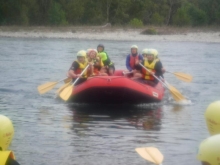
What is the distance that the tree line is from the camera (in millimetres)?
52250

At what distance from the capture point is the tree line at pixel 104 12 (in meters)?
52.2

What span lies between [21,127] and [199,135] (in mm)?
2751

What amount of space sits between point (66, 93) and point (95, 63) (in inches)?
59.0

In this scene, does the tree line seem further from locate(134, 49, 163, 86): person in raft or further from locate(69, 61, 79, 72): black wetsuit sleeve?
locate(69, 61, 79, 72): black wetsuit sleeve

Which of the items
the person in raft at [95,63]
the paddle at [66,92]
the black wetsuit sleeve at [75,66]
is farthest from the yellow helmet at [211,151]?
the black wetsuit sleeve at [75,66]

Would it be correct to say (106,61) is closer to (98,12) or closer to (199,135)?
(199,135)

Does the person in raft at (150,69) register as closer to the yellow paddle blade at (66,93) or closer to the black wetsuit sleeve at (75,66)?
the black wetsuit sleeve at (75,66)

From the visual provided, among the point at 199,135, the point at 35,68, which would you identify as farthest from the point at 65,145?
the point at 35,68

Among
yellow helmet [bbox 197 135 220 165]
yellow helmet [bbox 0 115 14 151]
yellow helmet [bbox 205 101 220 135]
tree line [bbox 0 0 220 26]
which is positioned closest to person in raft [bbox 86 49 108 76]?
yellow helmet [bbox 205 101 220 135]

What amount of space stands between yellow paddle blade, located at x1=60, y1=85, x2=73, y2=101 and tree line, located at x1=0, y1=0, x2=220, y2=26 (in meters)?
39.2

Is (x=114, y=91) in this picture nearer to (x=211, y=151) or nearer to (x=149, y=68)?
(x=149, y=68)

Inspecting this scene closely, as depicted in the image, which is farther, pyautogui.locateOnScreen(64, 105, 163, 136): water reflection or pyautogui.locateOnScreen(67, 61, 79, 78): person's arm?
pyautogui.locateOnScreen(67, 61, 79, 78): person's arm

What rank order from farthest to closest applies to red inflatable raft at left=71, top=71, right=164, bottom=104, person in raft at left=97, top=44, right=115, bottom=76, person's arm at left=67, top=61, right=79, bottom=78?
person in raft at left=97, top=44, right=115, bottom=76 < person's arm at left=67, top=61, right=79, bottom=78 < red inflatable raft at left=71, top=71, right=164, bottom=104

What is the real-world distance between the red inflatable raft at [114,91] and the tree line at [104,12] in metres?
39.1
